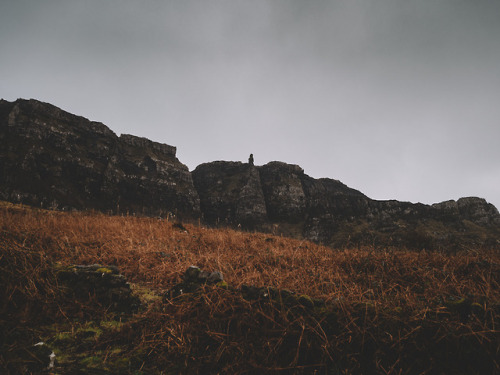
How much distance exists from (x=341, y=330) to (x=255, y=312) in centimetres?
82

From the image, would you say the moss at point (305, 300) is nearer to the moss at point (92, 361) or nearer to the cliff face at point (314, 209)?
the moss at point (92, 361)

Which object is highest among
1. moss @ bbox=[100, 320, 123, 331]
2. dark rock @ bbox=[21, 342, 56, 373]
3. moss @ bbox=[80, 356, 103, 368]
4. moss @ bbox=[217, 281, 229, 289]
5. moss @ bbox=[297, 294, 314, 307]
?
moss @ bbox=[297, 294, 314, 307]

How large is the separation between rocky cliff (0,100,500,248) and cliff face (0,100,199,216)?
33 centimetres

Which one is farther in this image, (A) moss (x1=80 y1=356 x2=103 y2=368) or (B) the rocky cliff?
(B) the rocky cliff

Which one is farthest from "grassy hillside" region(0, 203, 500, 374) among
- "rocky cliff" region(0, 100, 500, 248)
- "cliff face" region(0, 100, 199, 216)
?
"rocky cliff" region(0, 100, 500, 248)

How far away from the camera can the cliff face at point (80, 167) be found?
207 ft

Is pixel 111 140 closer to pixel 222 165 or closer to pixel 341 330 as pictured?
pixel 222 165

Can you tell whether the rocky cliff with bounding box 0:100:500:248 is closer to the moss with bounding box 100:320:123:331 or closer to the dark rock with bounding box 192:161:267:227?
the dark rock with bounding box 192:161:267:227

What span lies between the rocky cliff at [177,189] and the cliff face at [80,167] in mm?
334

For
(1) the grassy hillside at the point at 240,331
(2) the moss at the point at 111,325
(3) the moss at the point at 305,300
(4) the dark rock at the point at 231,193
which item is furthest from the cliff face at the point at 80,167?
(3) the moss at the point at 305,300

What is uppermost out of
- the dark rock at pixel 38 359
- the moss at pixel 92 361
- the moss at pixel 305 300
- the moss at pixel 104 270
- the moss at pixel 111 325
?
the moss at pixel 305 300

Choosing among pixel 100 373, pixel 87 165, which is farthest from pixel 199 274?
pixel 87 165

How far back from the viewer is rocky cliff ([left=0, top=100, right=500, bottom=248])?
65938 millimetres

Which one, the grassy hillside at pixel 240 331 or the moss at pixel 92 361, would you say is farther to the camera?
the moss at pixel 92 361
